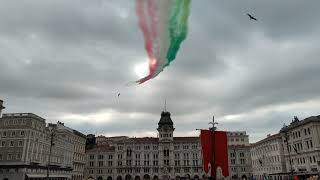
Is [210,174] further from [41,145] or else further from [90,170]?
[90,170]

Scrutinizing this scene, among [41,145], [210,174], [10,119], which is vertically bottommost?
[210,174]

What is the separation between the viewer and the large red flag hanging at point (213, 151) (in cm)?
4953

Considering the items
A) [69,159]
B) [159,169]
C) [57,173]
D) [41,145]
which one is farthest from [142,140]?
[41,145]

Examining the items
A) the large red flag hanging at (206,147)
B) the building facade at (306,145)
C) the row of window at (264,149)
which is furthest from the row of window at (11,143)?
the row of window at (264,149)

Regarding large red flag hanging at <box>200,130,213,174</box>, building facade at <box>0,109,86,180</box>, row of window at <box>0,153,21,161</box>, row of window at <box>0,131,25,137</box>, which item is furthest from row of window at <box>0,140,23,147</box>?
large red flag hanging at <box>200,130,213,174</box>

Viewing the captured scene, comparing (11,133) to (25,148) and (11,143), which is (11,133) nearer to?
(11,143)

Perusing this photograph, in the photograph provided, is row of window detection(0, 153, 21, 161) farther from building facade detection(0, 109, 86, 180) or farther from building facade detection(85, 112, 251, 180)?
building facade detection(85, 112, 251, 180)

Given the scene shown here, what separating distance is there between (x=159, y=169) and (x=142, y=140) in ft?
52.4

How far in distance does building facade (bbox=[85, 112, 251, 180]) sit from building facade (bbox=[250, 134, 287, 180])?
24386 mm

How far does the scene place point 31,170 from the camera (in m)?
89.6

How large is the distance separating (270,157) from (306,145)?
32.8 meters

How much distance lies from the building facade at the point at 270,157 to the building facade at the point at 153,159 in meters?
24.4

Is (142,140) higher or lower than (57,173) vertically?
higher

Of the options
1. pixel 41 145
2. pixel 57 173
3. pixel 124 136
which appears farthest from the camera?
pixel 124 136
